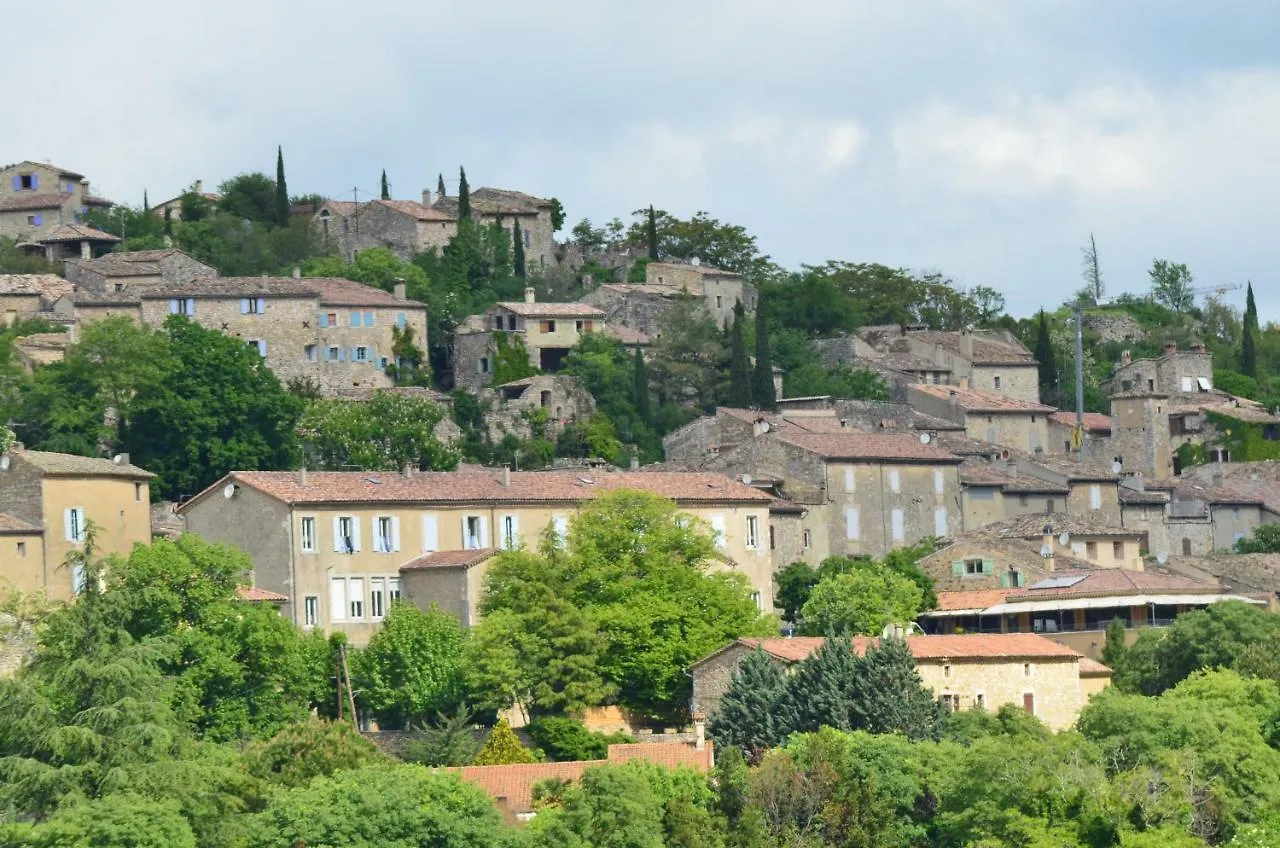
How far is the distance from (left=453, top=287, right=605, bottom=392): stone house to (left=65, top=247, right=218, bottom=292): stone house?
10254mm

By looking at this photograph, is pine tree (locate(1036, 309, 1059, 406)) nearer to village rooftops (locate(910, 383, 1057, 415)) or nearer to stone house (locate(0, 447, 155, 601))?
village rooftops (locate(910, 383, 1057, 415))

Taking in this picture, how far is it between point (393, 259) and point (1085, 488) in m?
31.8

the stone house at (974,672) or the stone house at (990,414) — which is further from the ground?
the stone house at (990,414)

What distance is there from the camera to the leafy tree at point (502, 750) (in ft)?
198

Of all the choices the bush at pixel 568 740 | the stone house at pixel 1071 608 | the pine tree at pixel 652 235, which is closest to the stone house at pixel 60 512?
the bush at pixel 568 740

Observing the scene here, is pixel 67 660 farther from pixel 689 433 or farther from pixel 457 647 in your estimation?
pixel 689 433

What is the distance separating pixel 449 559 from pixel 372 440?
16.3 meters

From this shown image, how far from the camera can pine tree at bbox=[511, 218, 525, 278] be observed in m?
115

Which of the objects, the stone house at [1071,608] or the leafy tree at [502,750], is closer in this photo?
the leafy tree at [502,750]

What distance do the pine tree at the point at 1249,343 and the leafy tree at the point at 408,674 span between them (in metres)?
63.3

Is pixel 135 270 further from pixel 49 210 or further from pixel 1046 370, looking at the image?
pixel 1046 370

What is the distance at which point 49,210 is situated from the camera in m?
116

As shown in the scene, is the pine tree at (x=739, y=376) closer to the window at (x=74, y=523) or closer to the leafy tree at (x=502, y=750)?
the window at (x=74, y=523)

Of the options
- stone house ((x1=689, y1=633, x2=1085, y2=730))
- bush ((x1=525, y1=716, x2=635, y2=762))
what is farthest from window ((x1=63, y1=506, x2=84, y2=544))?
stone house ((x1=689, y1=633, x2=1085, y2=730))
